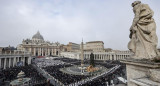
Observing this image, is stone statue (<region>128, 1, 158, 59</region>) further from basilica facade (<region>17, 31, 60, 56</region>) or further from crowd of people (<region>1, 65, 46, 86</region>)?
basilica facade (<region>17, 31, 60, 56</region>)

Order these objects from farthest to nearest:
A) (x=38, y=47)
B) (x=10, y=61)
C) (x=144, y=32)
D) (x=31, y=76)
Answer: (x=38, y=47) < (x=10, y=61) < (x=31, y=76) < (x=144, y=32)

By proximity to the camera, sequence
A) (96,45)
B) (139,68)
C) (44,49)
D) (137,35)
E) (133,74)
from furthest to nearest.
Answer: (44,49), (96,45), (137,35), (133,74), (139,68)

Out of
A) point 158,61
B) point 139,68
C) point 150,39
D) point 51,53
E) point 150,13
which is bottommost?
point 51,53

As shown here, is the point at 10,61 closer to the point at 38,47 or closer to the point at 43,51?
the point at 38,47

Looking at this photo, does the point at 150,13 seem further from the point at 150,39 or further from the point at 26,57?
the point at 26,57

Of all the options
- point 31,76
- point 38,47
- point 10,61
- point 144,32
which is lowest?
point 31,76

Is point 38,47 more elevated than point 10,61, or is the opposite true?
point 38,47

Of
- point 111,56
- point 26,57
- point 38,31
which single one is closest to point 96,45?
point 111,56

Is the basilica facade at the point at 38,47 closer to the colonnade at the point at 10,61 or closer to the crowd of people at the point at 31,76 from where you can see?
the colonnade at the point at 10,61

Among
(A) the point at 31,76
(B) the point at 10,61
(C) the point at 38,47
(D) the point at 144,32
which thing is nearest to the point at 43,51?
(C) the point at 38,47

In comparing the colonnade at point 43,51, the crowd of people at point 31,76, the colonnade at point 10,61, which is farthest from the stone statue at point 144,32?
the colonnade at point 43,51
